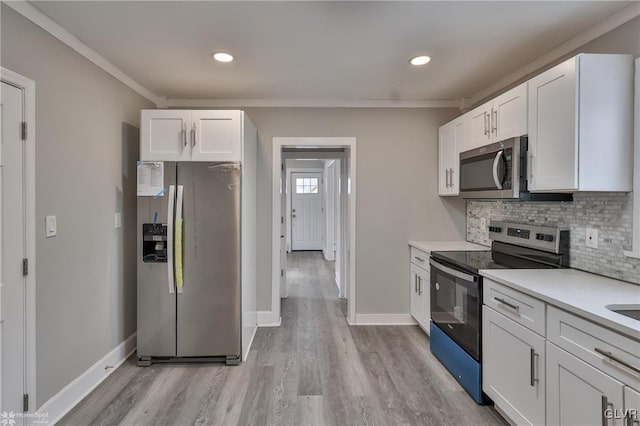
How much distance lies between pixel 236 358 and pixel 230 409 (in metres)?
0.58

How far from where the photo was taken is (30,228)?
176cm

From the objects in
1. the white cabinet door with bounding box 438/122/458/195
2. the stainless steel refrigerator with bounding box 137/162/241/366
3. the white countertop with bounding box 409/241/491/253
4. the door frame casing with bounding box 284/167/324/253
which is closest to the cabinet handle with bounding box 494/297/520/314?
the white countertop with bounding box 409/241/491/253

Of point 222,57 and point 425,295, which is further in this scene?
point 425,295

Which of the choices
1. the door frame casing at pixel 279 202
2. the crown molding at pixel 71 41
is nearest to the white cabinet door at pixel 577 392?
the door frame casing at pixel 279 202

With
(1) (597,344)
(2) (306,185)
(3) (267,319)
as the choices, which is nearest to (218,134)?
(3) (267,319)

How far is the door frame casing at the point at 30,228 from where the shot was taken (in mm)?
1744

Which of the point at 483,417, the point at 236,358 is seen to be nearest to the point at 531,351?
the point at 483,417

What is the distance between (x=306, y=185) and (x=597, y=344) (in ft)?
24.5

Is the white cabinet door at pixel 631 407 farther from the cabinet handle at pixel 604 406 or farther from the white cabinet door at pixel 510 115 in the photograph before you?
the white cabinet door at pixel 510 115

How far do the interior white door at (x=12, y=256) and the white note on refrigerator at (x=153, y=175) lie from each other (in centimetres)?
84

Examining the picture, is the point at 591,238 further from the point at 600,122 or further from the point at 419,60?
the point at 419,60

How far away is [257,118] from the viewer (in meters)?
3.40

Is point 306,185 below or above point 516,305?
above

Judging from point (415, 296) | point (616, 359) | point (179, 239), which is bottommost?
point (415, 296)
